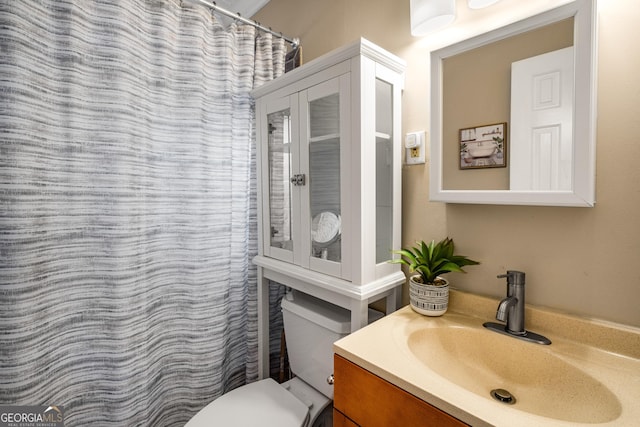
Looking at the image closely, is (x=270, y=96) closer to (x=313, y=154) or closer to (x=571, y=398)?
(x=313, y=154)

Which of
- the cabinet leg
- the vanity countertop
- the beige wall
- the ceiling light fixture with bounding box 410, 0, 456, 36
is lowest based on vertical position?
the cabinet leg

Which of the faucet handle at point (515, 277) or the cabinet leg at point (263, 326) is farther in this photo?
the cabinet leg at point (263, 326)

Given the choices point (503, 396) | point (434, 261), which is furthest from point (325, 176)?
point (503, 396)

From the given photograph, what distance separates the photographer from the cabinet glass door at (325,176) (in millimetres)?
1080

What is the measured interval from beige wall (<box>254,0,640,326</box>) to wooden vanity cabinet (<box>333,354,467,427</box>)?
51 cm

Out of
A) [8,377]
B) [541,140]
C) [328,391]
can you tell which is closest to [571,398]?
[541,140]

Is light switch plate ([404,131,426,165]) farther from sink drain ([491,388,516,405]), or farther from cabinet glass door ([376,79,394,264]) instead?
sink drain ([491,388,516,405])

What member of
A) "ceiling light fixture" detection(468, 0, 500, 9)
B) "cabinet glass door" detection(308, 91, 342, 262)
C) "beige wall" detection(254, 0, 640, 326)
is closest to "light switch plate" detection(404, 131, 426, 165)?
"beige wall" detection(254, 0, 640, 326)

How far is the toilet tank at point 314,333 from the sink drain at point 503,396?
475 millimetres

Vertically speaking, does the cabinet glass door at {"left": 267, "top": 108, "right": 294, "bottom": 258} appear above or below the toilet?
above

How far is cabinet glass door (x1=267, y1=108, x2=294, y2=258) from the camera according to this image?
1296 millimetres

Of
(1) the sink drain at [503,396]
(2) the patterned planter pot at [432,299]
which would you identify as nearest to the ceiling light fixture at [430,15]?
(2) the patterned planter pot at [432,299]

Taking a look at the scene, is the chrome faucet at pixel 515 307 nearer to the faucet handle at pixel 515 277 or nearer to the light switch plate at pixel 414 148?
the faucet handle at pixel 515 277

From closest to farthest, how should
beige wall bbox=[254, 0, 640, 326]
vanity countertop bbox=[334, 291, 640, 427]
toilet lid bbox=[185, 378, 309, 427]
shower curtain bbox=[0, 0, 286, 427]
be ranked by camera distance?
vanity countertop bbox=[334, 291, 640, 427] < beige wall bbox=[254, 0, 640, 326] < shower curtain bbox=[0, 0, 286, 427] < toilet lid bbox=[185, 378, 309, 427]
